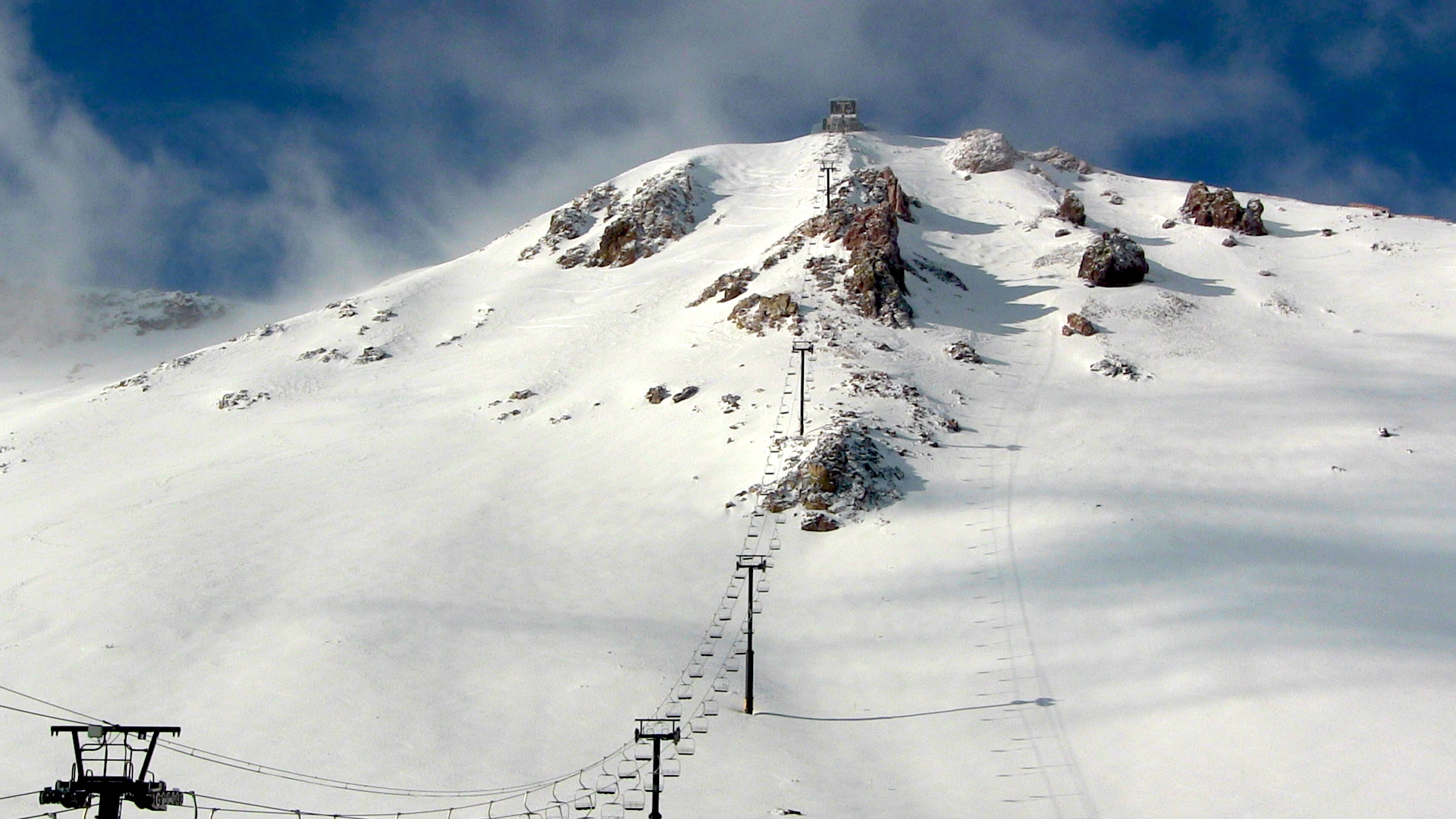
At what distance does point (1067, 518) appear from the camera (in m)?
43.0

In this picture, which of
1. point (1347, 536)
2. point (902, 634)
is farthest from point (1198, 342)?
point (902, 634)

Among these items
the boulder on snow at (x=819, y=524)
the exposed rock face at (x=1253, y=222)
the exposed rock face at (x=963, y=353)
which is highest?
the exposed rock face at (x=1253, y=222)

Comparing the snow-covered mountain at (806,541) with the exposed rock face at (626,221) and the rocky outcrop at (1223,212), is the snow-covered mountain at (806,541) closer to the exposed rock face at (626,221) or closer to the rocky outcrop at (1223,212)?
the rocky outcrop at (1223,212)

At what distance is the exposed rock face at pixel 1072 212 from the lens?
9406cm

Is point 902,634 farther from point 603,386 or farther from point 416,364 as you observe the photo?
point 416,364

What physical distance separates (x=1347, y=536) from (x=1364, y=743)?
17.4 meters

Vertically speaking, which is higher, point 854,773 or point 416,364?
point 416,364

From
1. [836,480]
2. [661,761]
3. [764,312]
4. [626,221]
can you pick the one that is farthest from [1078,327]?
[626,221]

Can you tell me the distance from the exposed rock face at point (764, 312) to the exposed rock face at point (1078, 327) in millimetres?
20800

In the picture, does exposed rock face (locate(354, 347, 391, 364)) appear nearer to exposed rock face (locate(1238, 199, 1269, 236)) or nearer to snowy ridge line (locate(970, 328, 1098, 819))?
snowy ridge line (locate(970, 328, 1098, 819))

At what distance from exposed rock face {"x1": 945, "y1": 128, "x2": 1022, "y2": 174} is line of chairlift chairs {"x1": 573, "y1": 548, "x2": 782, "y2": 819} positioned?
9535 cm

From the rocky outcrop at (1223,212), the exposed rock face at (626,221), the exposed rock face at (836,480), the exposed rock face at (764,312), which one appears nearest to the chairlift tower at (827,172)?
the exposed rock face at (626,221)

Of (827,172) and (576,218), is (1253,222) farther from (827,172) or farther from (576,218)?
(576,218)

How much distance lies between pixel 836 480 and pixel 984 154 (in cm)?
8664
